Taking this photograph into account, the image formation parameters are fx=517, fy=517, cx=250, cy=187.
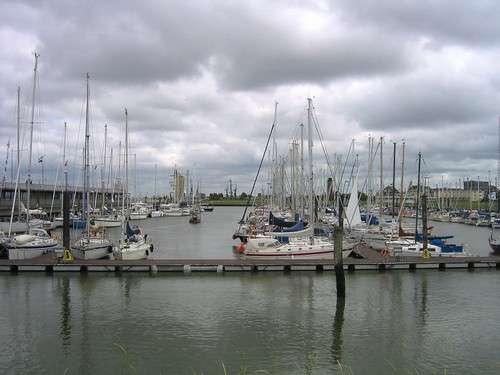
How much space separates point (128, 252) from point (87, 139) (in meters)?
11.0

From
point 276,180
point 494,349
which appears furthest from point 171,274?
point 276,180

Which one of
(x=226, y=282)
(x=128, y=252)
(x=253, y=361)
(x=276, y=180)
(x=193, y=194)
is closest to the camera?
(x=253, y=361)

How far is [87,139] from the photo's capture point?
47000 millimetres

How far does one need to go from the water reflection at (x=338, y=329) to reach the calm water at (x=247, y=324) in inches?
3.3

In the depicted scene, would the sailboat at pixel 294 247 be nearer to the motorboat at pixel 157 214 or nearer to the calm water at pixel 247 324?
the calm water at pixel 247 324

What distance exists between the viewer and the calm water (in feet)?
67.9

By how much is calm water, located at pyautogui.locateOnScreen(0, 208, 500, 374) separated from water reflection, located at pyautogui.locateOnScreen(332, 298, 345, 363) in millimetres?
83

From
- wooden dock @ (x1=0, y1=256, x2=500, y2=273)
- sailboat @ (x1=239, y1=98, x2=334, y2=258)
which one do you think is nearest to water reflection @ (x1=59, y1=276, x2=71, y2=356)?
wooden dock @ (x1=0, y1=256, x2=500, y2=273)

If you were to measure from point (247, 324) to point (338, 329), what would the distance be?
453cm

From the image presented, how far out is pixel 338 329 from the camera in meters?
25.5

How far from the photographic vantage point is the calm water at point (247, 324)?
2070cm

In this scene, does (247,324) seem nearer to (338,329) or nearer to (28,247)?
(338,329)

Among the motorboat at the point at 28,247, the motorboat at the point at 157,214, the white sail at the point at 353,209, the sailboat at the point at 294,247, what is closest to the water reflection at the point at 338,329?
the sailboat at the point at 294,247

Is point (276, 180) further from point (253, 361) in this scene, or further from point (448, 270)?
point (253, 361)
